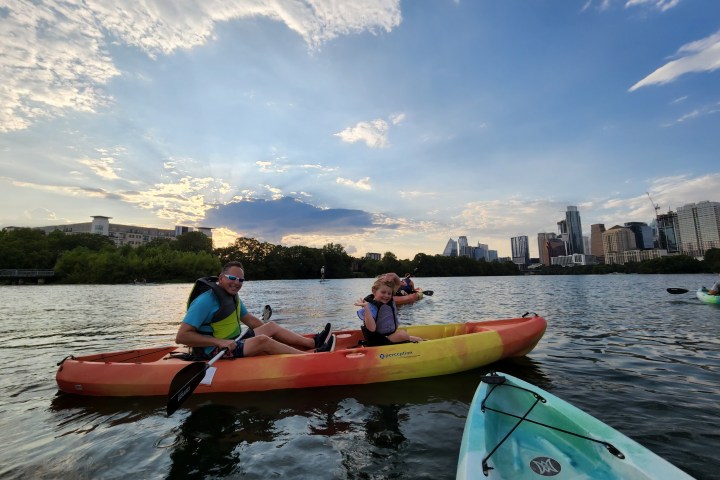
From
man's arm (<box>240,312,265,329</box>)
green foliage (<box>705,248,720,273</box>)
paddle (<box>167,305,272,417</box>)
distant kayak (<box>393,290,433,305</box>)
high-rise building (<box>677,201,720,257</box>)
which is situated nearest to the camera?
paddle (<box>167,305,272,417</box>)

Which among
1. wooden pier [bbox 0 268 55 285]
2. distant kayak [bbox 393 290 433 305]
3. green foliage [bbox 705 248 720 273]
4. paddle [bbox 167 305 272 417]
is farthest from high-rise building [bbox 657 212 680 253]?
wooden pier [bbox 0 268 55 285]

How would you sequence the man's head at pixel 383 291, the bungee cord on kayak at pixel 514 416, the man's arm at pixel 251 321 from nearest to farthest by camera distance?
the bungee cord on kayak at pixel 514 416, the man's head at pixel 383 291, the man's arm at pixel 251 321

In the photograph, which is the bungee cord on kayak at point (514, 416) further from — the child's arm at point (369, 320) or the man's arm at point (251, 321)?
the man's arm at point (251, 321)

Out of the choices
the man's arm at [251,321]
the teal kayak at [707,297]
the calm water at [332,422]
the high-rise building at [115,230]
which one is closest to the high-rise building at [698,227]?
the teal kayak at [707,297]

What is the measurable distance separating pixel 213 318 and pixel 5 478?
2676 millimetres

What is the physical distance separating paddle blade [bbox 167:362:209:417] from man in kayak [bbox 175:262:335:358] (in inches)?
25.5

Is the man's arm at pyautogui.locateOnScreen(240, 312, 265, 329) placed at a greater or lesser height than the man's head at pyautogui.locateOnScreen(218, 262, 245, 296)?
lesser

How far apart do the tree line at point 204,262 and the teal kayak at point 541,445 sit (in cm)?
7607

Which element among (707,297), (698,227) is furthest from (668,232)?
(707,297)

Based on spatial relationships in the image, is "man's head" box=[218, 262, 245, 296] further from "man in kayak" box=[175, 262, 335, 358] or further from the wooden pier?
the wooden pier

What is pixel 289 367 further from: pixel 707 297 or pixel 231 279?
pixel 707 297

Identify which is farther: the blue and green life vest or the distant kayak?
the distant kayak

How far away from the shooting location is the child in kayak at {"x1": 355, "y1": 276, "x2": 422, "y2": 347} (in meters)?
6.46

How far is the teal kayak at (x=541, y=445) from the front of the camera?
2.59 metres
